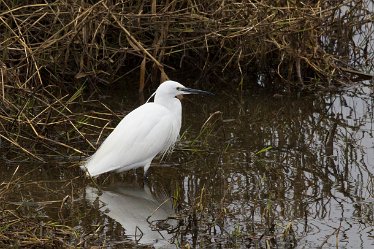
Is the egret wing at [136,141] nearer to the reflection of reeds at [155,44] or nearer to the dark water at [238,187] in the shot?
the dark water at [238,187]

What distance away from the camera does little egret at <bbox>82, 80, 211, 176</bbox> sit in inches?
224

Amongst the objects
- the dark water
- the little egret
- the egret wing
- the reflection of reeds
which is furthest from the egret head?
the reflection of reeds

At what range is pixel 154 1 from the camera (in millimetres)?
7203

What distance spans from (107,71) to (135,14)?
73cm

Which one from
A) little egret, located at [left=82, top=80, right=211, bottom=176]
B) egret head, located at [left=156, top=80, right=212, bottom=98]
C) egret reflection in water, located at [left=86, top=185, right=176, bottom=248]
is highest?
egret head, located at [left=156, top=80, right=212, bottom=98]

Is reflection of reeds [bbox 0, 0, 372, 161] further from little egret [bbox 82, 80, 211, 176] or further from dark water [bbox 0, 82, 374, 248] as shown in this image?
little egret [bbox 82, 80, 211, 176]

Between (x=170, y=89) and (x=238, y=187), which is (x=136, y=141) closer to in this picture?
(x=170, y=89)

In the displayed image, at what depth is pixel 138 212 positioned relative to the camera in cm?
531

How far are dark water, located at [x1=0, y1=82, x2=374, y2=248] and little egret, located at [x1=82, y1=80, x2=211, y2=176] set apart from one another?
151 millimetres

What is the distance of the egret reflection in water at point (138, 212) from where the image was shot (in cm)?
473

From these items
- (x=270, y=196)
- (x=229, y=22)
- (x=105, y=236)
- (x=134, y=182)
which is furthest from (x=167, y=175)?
(x=229, y=22)

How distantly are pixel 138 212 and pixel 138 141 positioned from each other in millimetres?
660

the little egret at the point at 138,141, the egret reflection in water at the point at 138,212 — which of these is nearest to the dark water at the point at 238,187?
the egret reflection in water at the point at 138,212

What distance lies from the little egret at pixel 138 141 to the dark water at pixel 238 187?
0.15 meters
